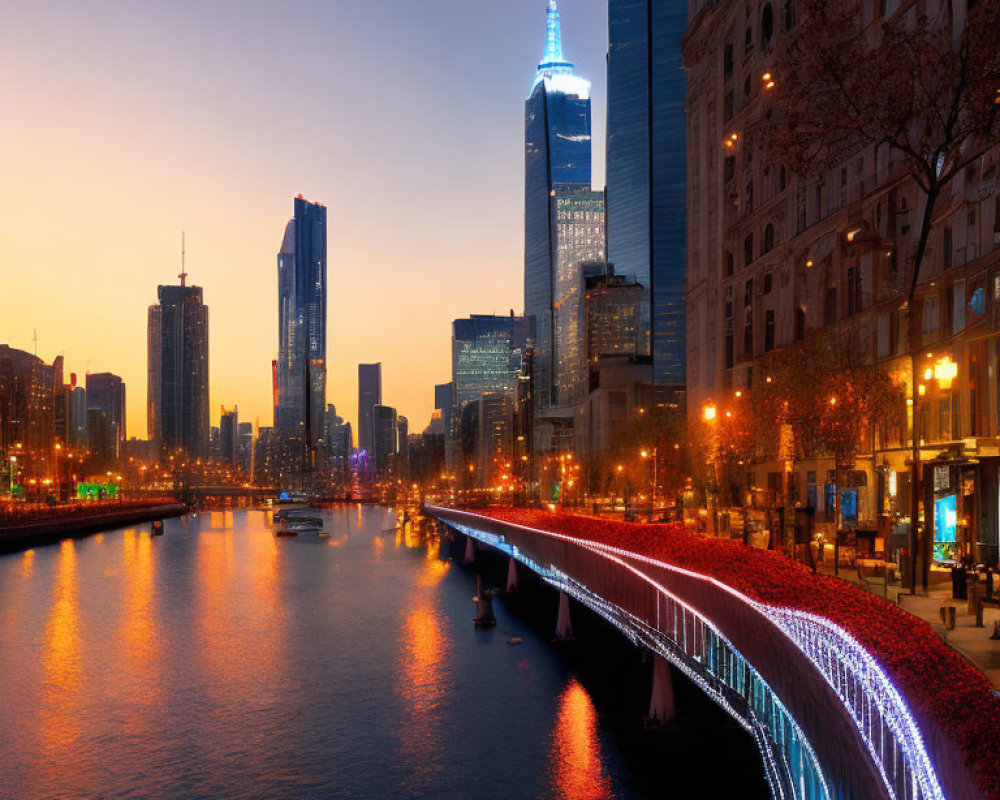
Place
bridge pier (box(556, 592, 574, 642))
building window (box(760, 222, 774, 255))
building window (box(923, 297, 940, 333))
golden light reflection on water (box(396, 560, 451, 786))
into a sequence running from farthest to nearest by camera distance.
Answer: building window (box(760, 222, 774, 255))
bridge pier (box(556, 592, 574, 642))
building window (box(923, 297, 940, 333))
golden light reflection on water (box(396, 560, 451, 786))

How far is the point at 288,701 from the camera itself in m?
41.7

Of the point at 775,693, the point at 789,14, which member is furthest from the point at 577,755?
the point at 789,14

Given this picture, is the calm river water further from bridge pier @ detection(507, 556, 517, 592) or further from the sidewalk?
the sidewalk

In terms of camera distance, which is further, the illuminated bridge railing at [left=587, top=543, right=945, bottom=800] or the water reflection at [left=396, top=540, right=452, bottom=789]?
the water reflection at [left=396, top=540, right=452, bottom=789]

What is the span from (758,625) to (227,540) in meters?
148

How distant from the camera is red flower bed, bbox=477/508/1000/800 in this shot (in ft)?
29.5

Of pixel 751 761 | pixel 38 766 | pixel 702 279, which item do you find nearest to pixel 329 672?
pixel 38 766

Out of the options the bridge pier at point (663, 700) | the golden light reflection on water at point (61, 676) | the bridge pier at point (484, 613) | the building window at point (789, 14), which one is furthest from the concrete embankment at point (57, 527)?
the bridge pier at point (663, 700)

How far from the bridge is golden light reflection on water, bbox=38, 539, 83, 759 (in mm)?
22387

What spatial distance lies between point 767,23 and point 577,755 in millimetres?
59920

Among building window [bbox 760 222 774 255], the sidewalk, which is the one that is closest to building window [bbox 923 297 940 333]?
the sidewalk

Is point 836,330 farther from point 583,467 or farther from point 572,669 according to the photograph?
point 583,467

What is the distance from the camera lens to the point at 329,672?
47.6 meters

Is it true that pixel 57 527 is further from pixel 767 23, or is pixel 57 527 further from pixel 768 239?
pixel 767 23
